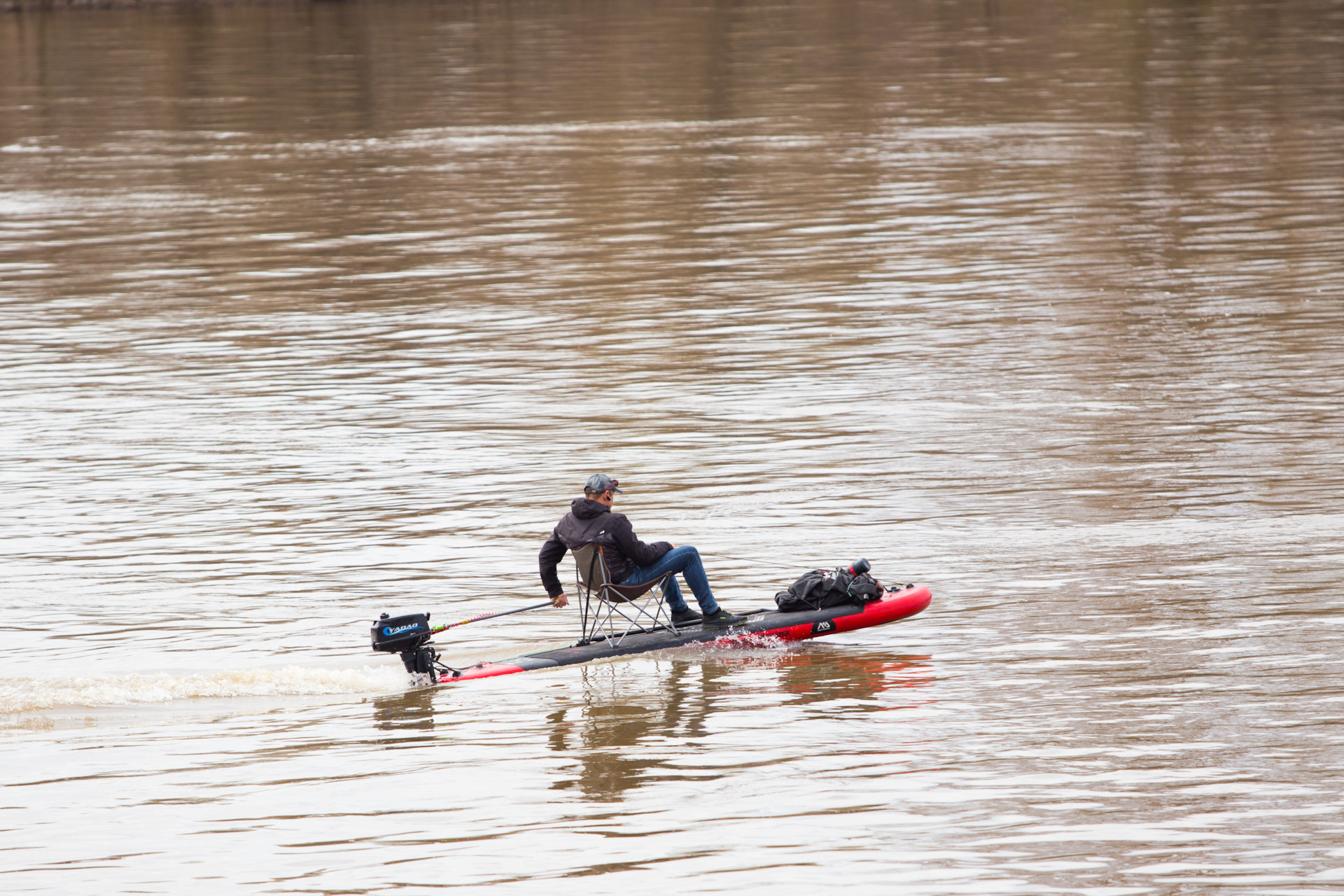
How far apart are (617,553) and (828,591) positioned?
1.67 meters

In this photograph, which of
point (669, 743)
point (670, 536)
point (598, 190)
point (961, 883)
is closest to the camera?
point (961, 883)

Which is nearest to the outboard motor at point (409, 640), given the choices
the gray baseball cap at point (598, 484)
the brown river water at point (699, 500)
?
the brown river water at point (699, 500)

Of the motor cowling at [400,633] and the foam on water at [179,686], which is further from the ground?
the motor cowling at [400,633]

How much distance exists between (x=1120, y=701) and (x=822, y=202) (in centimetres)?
2719

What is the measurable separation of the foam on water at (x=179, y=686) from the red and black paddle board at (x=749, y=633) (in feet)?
2.29

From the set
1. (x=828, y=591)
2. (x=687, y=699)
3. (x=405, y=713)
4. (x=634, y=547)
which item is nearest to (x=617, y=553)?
(x=634, y=547)

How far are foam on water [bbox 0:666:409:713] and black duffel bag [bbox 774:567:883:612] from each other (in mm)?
3041

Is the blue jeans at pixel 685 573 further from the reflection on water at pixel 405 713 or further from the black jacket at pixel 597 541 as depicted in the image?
the reflection on water at pixel 405 713

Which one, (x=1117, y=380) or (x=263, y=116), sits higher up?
(x=263, y=116)

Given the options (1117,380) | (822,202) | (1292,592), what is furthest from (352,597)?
(822,202)

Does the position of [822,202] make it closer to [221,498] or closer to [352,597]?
[221,498]

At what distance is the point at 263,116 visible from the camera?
59.6 m

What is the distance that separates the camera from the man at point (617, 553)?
13477mm

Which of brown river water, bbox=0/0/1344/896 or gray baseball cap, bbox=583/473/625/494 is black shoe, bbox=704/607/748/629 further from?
gray baseball cap, bbox=583/473/625/494
